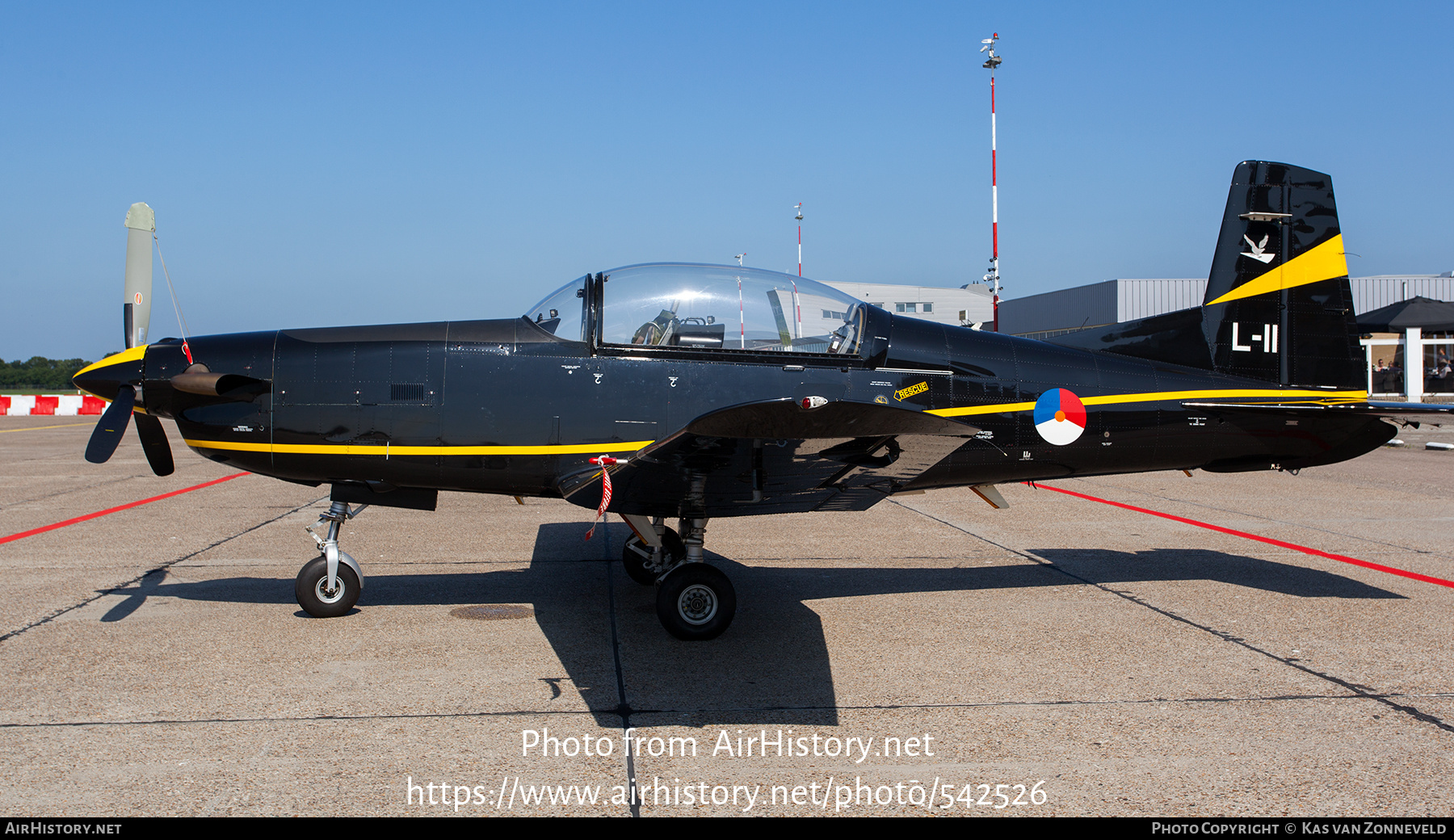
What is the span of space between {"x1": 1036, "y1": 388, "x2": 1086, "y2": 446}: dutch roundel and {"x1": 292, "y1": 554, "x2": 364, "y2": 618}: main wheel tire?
4.65m

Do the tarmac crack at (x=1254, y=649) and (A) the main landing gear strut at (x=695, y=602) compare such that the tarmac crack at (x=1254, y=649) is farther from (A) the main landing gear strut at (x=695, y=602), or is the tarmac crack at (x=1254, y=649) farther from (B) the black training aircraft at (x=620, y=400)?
(A) the main landing gear strut at (x=695, y=602)

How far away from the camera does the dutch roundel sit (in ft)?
20.5

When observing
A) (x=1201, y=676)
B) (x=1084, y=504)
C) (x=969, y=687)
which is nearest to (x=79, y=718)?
(x=969, y=687)

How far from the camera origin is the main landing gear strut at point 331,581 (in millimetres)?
5840

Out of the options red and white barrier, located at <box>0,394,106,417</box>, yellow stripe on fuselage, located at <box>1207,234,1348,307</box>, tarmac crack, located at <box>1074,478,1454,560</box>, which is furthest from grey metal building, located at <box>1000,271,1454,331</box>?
red and white barrier, located at <box>0,394,106,417</box>

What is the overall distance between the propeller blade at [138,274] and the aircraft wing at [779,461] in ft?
10.4

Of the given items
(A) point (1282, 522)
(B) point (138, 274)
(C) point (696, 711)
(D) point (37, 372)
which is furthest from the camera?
(D) point (37, 372)

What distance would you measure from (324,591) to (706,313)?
3026 millimetres

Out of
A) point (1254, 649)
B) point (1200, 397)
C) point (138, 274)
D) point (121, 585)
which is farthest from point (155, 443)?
point (1200, 397)

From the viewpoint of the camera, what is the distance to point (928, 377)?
6020mm

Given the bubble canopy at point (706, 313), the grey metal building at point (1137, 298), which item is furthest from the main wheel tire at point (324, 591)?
the grey metal building at point (1137, 298)

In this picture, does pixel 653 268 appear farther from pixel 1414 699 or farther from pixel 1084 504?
pixel 1084 504

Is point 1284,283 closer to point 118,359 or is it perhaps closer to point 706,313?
point 706,313

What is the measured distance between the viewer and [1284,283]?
7.04 metres
